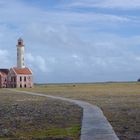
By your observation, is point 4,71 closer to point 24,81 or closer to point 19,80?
point 24,81

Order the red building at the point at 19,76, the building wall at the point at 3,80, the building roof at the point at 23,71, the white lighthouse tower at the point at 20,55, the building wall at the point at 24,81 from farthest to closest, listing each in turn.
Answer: the building wall at the point at 3,80 < the white lighthouse tower at the point at 20,55 < the building roof at the point at 23,71 < the red building at the point at 19,76 < the building wall at the point at 24,81

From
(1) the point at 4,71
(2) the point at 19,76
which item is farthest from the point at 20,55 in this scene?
(1) the point at 4,71

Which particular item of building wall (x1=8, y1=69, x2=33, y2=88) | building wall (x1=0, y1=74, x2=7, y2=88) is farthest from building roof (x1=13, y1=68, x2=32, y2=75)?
Answer: building wall (x1=0, y1=74, x2=7, y2=88)

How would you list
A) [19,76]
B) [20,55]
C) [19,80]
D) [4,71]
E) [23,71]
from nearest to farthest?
[19,76] < [19,80] < [23,71] < [20,55] < [4,71]

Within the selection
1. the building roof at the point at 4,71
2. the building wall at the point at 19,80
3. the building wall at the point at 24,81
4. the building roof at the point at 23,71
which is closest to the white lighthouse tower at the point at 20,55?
the building roof at the point at 23,71

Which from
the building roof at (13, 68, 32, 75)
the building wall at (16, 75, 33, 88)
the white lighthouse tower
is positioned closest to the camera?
the building wall at (16, 75, 33, 88)

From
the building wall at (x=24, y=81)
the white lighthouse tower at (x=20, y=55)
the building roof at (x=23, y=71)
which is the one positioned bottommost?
the building wall at (x=24, y=81)

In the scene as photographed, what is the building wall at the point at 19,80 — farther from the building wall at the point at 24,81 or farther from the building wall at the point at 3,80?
the building wall at the point at 3,80

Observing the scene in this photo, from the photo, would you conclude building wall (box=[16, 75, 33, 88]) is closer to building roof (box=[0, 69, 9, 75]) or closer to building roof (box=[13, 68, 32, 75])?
building roof (box=[13, 68, 32, 75])

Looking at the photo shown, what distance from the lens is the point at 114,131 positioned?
848 inches

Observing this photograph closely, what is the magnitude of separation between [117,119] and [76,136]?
25.4ft

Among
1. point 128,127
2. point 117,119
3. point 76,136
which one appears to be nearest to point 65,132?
point 76,136

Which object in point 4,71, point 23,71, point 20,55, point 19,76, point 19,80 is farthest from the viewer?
point 4,71

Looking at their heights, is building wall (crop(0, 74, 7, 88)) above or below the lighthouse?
below
